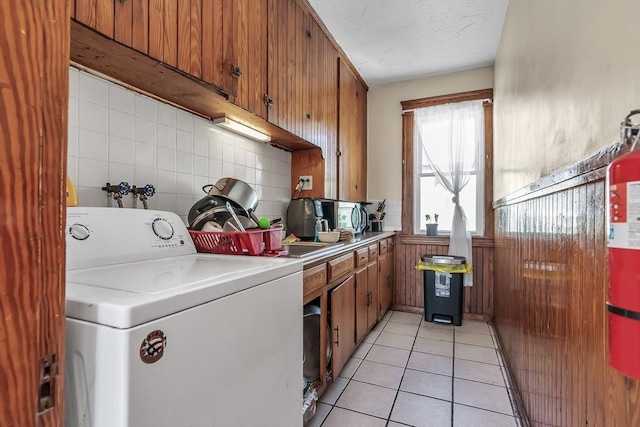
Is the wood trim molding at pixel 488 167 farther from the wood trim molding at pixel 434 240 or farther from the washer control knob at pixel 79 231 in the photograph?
the washer control knob at pixel 79 231

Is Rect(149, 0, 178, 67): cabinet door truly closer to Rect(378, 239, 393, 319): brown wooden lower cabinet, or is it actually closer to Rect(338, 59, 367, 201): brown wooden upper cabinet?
Rect(338, 59, 367, 201): brown wooden upper cabinet

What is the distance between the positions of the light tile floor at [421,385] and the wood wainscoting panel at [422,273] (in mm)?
422

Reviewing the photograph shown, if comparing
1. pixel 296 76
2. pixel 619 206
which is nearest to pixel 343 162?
pixel 296 76

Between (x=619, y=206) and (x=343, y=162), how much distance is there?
2.49 meters

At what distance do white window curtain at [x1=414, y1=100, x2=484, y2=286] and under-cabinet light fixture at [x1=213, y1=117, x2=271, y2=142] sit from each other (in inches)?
79.0

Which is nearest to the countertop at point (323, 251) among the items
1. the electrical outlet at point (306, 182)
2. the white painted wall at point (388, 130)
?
the electrical outlet at point (306, 182)

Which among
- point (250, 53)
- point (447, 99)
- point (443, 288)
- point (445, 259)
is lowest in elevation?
point (443, 288)

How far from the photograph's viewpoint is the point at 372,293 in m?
2.65

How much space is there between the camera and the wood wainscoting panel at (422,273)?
10.2 feet

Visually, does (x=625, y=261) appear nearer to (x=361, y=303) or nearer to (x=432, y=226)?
(x=361, y=303)

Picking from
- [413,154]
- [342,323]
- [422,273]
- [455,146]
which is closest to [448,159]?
[455,146]

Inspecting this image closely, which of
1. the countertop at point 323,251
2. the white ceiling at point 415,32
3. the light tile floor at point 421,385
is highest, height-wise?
the white ceiling at point 415,32

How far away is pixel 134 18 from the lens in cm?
105

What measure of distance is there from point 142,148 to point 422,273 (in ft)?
9.24
